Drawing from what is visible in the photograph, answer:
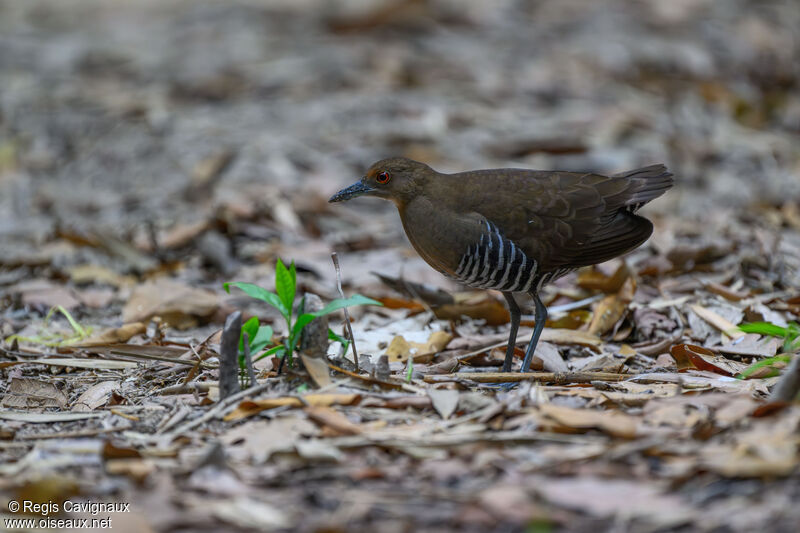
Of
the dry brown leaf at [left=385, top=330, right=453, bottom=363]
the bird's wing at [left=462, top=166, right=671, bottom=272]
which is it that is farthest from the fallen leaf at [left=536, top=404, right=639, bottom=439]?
the dry brown leaf at [left=385, top=330, right=453, bottom=363]

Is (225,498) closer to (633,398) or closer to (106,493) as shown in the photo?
(106,493)

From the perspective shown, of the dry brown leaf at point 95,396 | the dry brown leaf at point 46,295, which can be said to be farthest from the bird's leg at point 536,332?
the dry brown leaf at point 46,295

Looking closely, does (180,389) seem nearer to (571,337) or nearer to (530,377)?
(530,377)

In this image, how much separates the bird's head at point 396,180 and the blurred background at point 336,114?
4.42ft

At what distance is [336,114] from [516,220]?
5129mm

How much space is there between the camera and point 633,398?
138 inches

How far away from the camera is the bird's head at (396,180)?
461cm

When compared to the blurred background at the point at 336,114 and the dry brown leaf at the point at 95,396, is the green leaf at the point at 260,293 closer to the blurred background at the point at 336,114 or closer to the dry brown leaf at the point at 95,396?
the dry brown leaf at the point at 95,396

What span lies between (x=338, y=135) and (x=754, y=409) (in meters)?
6.18

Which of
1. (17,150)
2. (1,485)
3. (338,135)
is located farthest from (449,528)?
(17,150)

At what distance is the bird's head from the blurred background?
1346 millimetres

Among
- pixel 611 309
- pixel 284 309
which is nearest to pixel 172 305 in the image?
pixel 284 309

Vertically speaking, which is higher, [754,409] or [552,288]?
[754,409]

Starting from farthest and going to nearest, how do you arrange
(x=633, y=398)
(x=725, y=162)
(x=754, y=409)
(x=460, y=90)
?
(x=460, y=90), (x=725, y=162), (x=633, y=398), (x=754, y=409)
